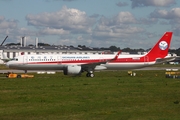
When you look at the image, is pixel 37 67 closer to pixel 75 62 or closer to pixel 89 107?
pixel 75 62

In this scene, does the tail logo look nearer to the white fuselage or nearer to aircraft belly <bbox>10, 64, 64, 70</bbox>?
the white fuselage

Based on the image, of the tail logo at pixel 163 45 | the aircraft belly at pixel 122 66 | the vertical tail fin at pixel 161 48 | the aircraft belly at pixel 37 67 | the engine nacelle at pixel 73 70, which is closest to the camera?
the engine nacelle at pixel 73 70

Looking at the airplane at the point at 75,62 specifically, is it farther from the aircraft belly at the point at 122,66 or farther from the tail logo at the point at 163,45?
→ the tail logo at the point at 163,45

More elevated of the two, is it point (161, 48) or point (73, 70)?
point (161, 48)

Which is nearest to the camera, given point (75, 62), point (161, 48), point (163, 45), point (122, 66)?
point (75, 62)

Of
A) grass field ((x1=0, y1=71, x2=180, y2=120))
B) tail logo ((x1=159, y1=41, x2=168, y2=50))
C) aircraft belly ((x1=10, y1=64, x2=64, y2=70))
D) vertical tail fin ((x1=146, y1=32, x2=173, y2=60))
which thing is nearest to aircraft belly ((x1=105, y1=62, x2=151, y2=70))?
vertical tail fin ((x1=146, y1=32, x2=173, y2=60))

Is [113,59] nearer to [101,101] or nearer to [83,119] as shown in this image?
[101,101]

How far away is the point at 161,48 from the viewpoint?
61312mm

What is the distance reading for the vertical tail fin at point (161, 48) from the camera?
60.8m

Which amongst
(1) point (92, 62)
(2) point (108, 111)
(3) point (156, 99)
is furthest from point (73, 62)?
(2) point (108, 111)

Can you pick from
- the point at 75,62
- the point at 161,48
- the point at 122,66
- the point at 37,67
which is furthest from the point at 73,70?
the point at 161,48

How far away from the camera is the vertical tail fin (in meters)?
60.8

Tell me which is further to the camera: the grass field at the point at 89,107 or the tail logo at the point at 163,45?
the tail logo at the point at 163,45

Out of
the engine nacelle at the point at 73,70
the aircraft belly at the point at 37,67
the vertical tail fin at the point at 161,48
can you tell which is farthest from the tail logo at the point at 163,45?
the aircraft belly at the point at 37,67
